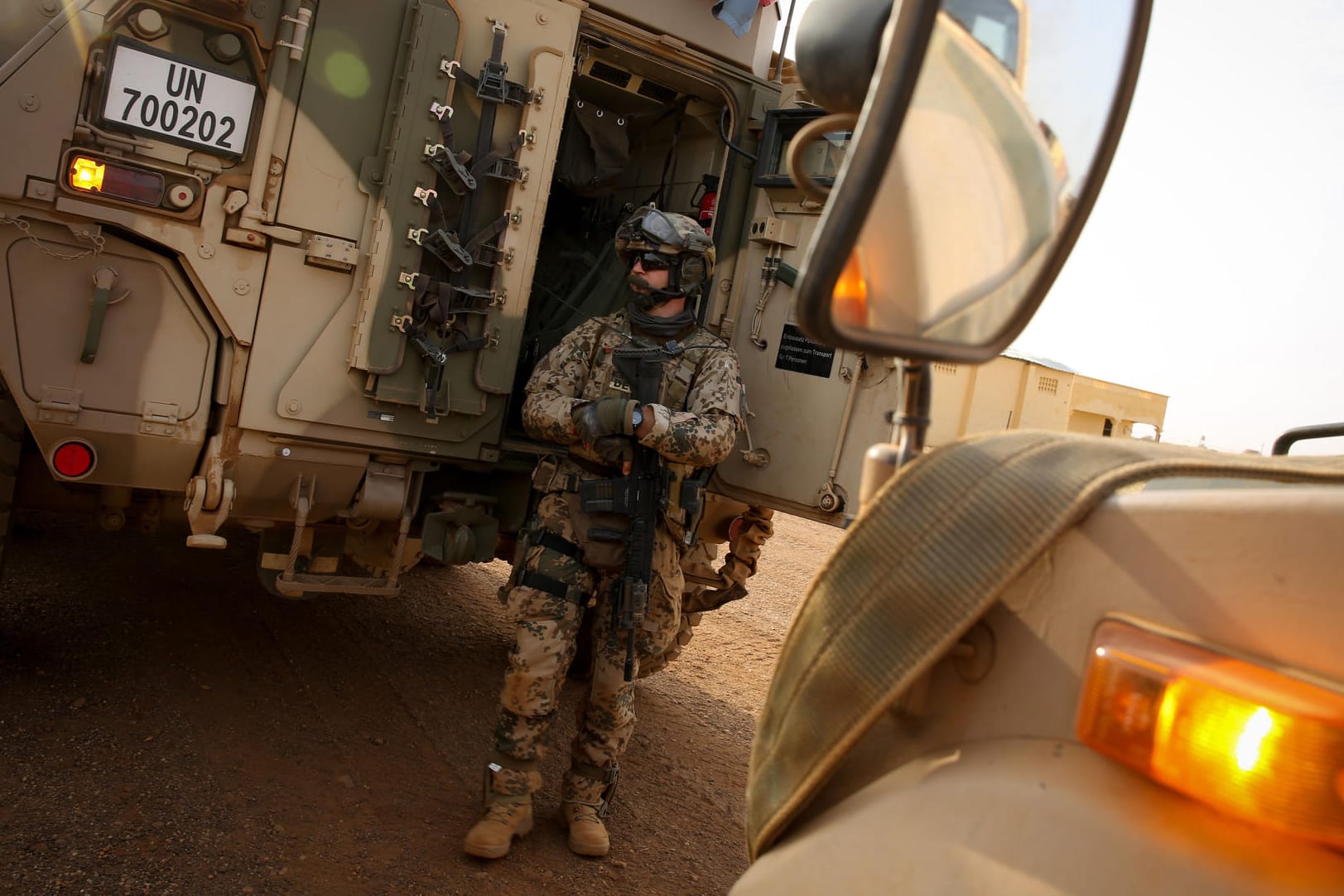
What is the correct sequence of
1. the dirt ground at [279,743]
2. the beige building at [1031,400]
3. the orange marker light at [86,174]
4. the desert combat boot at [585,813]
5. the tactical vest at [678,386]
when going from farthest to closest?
1. the beige building at [1031,400]
2. the tactical vest at [678,386]
3. the desert combat boot at [585,813]
4. the orange marker light at [86,174]
5. the dirt ground at [279,743]

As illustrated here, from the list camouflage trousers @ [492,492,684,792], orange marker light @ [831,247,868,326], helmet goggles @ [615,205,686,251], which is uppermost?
helmet goggles @ [615,205,686,251]

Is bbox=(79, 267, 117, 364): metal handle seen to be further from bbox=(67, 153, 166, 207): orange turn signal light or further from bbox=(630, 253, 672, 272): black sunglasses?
bbox=(630, 253, 672, 272): black sunglasses

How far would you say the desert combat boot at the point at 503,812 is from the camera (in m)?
3.47

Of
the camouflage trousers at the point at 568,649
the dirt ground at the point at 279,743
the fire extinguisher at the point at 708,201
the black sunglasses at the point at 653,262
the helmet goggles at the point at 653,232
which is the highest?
the fire extinguisher at the point at 708,201

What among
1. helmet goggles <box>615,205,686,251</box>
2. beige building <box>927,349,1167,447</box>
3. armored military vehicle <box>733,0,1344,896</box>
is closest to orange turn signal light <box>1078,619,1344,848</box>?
armored military vehicle <box>733,0,1344,896</box>

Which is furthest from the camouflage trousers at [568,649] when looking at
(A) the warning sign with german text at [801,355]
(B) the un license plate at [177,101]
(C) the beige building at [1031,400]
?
(C) the beige building at [1031,400]

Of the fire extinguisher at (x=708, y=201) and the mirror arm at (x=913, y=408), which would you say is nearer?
the mirror arm at (x=913, y=408)

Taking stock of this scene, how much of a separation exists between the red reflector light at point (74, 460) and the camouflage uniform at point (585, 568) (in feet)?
4.74

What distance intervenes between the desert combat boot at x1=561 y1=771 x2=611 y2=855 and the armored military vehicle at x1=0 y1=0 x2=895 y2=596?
1062 millimetres

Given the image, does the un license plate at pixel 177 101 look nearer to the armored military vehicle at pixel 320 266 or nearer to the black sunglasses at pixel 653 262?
the armored military vehicle at pixel 320 266

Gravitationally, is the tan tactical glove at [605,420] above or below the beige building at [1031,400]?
below

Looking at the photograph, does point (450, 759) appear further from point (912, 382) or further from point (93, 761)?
point (912, 382)

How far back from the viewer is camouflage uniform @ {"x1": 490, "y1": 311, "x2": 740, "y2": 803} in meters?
3.64

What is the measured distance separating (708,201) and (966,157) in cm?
388
